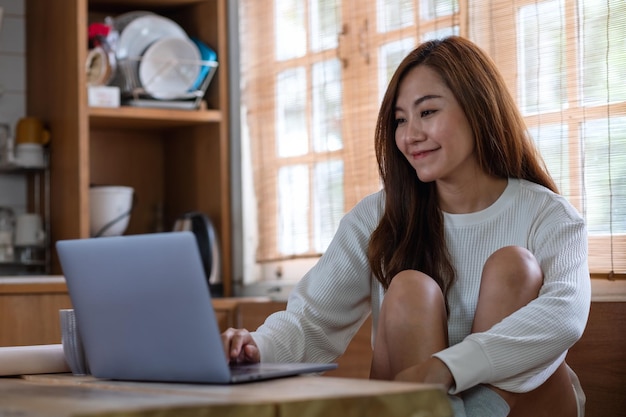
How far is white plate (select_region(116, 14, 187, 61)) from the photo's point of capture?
3076 mm

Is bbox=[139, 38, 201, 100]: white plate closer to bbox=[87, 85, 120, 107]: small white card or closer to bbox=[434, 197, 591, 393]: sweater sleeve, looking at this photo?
bbox=[87, 85, 120, 107]: small white card

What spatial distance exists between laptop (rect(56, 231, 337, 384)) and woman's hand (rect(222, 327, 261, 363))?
194 mm

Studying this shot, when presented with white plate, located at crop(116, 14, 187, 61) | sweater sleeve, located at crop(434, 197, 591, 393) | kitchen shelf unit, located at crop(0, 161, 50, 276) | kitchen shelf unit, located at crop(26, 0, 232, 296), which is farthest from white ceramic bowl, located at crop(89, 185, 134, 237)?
sweater sleeve, located at crop(434, 197, 591, 393)

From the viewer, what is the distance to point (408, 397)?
0.91m

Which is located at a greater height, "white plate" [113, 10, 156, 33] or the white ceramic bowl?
"white plate" [113, 10, 156, 33]

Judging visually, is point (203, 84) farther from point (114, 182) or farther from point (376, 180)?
point (376, 180)

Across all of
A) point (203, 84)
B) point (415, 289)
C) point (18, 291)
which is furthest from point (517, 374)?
point (203, 84)

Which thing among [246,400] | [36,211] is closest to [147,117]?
[36,211]

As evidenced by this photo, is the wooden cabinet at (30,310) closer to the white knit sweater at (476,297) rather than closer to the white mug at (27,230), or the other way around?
the white mug at (27,230)

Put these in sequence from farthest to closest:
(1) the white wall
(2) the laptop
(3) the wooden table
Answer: (1) the white wall
(2) the laptop
(3) the wooden table

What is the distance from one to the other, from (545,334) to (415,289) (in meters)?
0.20

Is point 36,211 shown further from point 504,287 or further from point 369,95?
point 504,287

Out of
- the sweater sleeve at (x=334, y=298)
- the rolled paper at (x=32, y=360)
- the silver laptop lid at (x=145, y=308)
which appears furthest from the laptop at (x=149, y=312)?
the sweater sleeve at (x=334, y=298)

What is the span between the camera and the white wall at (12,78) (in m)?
3.23
